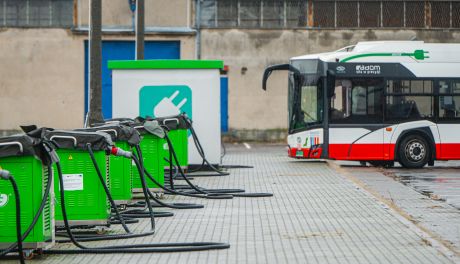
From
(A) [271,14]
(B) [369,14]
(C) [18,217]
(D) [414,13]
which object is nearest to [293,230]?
(C) [18,217]

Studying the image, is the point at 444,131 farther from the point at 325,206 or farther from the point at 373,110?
the point at 325,206

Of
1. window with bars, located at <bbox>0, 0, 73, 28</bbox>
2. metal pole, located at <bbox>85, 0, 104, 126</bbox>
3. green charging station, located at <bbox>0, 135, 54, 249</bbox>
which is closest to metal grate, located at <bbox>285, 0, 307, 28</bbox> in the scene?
window with bars, located at <bbox>0, 0, 73, 28</bbox>

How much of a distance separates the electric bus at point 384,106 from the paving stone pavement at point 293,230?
23.2 feet

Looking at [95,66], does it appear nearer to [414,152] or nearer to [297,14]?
[414,152]

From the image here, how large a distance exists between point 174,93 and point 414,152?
21.5ft

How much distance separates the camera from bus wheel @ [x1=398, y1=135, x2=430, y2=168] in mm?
27844

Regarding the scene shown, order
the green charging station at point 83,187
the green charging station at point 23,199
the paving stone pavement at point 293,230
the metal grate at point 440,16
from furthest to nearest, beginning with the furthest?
the metal grate at point 440,16 → the green charging station at point 83,187 → the paving stone pavement at point 293,230 → the green charging station at point 23,199

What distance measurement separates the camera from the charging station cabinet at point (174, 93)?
2516cm

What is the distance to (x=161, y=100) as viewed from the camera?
995 inches

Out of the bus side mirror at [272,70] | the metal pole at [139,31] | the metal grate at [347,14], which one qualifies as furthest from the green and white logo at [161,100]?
the metal grate at [347,14]

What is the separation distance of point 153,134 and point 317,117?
11562mm

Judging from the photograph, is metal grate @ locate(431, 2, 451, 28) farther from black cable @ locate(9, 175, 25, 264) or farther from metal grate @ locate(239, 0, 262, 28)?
black cable @ locate(9, 175, 25, 264)

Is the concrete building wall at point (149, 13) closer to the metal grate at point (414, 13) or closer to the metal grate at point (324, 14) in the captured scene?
the metal grate at point (324, 14)

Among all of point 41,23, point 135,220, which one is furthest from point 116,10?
point 135,220
